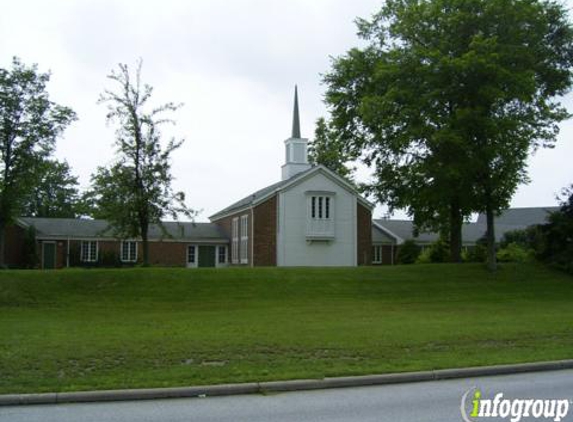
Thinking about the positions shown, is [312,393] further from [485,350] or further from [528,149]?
[528,149]

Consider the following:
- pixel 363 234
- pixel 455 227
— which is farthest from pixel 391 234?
pixel 455 227

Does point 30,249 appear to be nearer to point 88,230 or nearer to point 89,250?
point 89,250

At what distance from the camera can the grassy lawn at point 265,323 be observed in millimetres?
11820

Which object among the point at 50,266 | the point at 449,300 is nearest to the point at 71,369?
the point at 449,300

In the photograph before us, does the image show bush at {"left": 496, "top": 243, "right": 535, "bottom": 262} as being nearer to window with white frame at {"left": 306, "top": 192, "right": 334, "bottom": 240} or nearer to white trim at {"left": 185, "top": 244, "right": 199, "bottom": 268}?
window with white frame at {"left": 306, "top": 192, "right": 334, "bottom": 240}

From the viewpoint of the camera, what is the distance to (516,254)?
39.3 meters

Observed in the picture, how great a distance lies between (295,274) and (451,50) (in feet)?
42.2

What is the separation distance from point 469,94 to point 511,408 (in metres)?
23.5

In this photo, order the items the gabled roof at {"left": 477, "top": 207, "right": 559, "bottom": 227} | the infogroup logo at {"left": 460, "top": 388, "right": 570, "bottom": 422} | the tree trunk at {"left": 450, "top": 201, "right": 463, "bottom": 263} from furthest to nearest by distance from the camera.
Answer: the gabled roof at {"left": 477, "top": 207, "right": 559, "bottom": 227} → the tree trunk at {"left": 450, "top": 201, "right": 463, "bottom": 263} → the infogroup logo at {"left": 460, "top": 388, "right": 570, "bottom": 422}

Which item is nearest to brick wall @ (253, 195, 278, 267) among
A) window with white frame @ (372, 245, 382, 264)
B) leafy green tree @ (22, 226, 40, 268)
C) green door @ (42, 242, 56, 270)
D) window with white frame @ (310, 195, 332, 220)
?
window with white frame @ (310, 195, 332, 220)

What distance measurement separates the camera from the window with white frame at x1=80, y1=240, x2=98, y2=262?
44938 mm

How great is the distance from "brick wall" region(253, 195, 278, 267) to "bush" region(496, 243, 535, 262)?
14.2 m

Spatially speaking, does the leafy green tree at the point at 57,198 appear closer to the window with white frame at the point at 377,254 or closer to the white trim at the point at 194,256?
the white trim at the point at 194,256

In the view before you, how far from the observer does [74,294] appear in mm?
24766
